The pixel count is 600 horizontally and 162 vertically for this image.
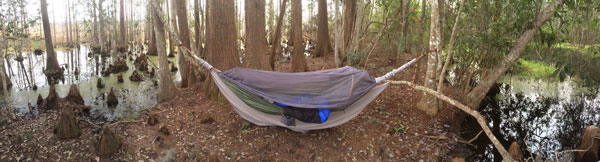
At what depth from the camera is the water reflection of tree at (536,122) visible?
4926 mm

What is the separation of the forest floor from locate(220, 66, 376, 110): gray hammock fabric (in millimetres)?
701

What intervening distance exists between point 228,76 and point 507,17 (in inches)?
162

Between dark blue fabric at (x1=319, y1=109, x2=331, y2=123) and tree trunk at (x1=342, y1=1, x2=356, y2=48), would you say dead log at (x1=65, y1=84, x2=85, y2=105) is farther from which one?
tree trunk at (x1=342, y1=1, x2=356, y2=48)

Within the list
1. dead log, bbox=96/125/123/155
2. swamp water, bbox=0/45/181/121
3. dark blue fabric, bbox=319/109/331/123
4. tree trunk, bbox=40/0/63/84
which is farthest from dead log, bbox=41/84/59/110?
dark blue fabric, bbox=319/109/331/123

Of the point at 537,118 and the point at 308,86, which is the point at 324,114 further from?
the point at 537,118

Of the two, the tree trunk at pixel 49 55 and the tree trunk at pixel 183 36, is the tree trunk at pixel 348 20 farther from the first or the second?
the tree trunk at pixel 49 55

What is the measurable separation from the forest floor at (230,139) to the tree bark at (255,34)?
0.81 m

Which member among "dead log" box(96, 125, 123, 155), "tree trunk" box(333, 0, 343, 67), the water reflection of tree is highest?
"tree trunk" box(333, 0, 343, 67)

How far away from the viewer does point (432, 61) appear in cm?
491

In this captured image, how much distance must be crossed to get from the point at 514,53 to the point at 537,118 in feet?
7.20

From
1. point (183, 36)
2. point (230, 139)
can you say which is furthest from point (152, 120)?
point (183, 36)

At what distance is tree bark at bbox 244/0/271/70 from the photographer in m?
5.13

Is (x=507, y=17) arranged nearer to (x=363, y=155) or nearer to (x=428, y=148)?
(x=428, y=148)

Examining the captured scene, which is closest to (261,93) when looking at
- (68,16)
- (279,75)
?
(279,75)
